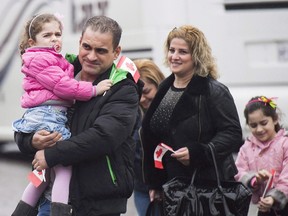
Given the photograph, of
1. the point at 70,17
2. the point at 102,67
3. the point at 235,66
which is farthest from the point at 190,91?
the point at 70,17

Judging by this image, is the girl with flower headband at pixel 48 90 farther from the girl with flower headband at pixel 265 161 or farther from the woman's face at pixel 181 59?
the girl with flower headband at pixel 265 161

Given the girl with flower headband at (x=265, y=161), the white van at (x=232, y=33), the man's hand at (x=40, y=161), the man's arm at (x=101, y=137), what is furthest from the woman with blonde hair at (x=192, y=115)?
the white van at (x=232, y=33)

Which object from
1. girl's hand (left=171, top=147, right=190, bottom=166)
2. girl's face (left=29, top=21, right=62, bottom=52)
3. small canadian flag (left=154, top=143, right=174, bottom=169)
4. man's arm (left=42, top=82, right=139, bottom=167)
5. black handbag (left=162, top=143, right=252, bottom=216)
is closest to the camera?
man's arm (left=42, top=82, right=139, bottom=167)

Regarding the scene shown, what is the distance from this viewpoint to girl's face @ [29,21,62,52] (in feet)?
18.8

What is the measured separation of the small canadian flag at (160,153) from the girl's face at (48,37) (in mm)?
893

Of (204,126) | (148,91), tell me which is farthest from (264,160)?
(148,91)

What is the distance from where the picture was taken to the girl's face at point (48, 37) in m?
5.73

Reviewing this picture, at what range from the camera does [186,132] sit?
607 centimetres

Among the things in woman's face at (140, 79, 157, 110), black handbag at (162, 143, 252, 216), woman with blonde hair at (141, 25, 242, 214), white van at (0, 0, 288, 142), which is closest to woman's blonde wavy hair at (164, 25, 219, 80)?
woman with blonde hair at (141, 25, 242, 214)

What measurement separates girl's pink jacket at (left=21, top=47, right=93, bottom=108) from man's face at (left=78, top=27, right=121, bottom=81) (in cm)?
11

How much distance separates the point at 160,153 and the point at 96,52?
0.96m

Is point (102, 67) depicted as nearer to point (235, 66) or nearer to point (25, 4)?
point (235, 66)

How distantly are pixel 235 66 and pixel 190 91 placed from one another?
13.0 feet

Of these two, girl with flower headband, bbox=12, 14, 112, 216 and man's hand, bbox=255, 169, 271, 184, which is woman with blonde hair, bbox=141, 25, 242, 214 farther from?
girl with flower headband, bbox=12, 14, 112, 216
